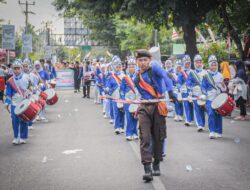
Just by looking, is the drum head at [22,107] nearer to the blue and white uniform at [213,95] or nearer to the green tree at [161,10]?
the blue and white uniform at [213,95]

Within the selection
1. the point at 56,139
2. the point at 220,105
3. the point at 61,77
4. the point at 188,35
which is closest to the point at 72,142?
the point at 56,139

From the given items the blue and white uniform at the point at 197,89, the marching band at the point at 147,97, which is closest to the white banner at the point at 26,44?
the marching band at the point at 147,97

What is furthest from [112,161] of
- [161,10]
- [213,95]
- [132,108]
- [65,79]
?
[65,79]

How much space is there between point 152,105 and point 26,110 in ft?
15.3

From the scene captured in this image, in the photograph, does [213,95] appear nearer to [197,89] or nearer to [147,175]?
[197,89]

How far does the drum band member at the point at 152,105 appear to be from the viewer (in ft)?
27.8

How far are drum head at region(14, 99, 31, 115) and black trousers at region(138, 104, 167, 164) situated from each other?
454cm

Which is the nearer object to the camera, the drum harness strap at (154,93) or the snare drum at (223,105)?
the drum harness strap at (154,93)

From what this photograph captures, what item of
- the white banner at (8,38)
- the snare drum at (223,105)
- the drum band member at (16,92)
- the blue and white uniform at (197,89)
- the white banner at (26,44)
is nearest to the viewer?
the snare drum at (223,105)

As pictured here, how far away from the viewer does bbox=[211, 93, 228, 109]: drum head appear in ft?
Result: 41.7

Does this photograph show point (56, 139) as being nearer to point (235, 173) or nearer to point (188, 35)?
point (235, 173)

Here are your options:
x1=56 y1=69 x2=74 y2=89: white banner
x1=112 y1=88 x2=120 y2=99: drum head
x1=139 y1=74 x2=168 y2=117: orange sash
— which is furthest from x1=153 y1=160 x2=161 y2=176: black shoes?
x1=56 y1=69 x2=74 y2=89: white banner

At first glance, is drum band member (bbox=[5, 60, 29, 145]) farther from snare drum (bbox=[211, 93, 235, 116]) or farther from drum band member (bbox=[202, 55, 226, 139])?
snare drum (bbox=[211, 93, 235, 116])

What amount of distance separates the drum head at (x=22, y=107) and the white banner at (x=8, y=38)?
14.9 m
